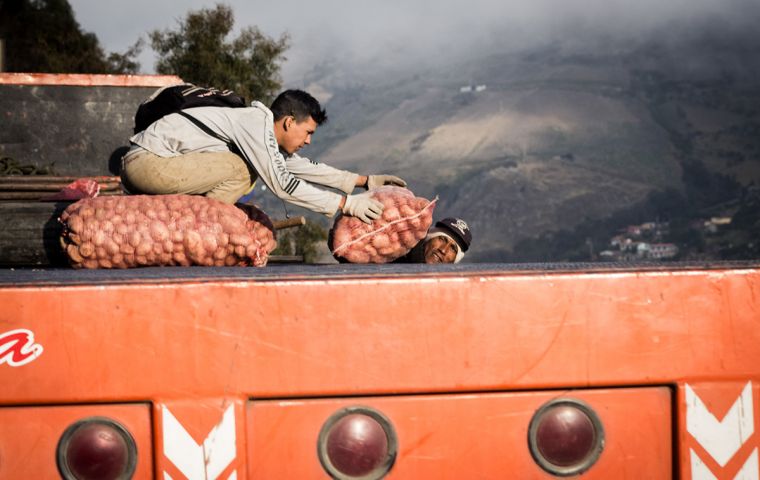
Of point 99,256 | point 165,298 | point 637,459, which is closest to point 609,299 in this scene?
point 637,459

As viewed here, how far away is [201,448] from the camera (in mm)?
2311

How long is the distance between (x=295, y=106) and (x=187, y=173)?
0.61m

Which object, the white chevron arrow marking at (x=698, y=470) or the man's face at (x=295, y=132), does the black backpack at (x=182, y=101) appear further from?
the white chevron arrow marking at (x=698, y=470)

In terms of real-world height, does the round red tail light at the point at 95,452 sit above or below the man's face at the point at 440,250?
below

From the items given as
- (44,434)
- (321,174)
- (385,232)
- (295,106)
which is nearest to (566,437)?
(44,434)

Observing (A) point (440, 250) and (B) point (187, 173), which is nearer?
(B) point (187, 173)

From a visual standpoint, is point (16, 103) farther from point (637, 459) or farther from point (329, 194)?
point (637, 459)

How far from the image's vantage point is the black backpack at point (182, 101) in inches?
165

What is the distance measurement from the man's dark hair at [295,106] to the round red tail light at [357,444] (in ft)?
7.46

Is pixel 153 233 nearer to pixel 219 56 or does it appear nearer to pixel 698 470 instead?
pixel 698 470

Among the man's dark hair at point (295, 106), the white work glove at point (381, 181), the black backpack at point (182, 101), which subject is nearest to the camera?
the black backpack at point (182, 101)

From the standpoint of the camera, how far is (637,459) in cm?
241

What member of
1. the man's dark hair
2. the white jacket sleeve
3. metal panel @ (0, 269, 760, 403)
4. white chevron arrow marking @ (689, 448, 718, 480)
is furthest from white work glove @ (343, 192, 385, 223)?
white chevron arrow marking @ (689, 448, 718, 480)

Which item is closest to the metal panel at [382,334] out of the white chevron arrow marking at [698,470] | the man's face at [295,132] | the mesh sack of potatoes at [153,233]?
the white chevron arrow marking at [698,470]
